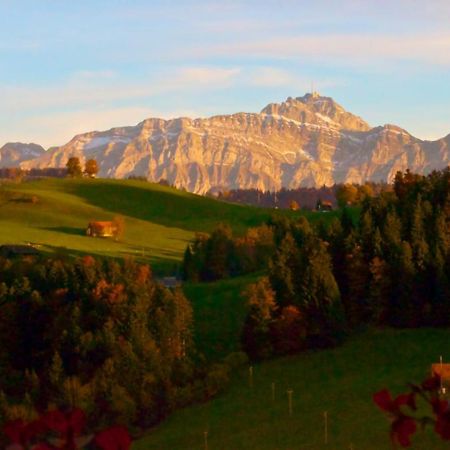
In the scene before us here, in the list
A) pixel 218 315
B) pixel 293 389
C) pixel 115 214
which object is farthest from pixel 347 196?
pixel 293 389

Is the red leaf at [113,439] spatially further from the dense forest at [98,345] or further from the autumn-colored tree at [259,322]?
the autumn-colored tree at [259,322]

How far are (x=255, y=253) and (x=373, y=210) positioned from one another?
95.5ft

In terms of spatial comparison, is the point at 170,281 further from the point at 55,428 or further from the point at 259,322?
the point at 55,428

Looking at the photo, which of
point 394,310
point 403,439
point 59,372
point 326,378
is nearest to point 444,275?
point 394,310

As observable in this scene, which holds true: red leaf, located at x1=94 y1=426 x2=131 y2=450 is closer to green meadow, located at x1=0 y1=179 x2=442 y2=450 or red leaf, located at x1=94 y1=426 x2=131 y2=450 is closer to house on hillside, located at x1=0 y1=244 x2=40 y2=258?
green meadow, located at x1=0 y1=179 x2=442 y2=450

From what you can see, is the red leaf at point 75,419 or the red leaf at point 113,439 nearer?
the red leaf at point 113,439

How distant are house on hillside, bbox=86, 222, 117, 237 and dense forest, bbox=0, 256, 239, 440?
66.4 metres

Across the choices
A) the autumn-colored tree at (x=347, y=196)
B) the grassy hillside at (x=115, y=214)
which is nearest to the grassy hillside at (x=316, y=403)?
the grassy hillside at (x=115, y=214)

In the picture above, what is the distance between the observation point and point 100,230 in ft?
461

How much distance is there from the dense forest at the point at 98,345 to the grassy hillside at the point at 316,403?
8.49 ft

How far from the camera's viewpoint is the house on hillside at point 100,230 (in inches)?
5502

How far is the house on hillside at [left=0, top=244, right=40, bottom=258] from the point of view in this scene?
10794cm

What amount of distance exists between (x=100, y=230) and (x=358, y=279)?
74815mm

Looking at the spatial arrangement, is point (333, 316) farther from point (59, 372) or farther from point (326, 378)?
point (59, 372)
